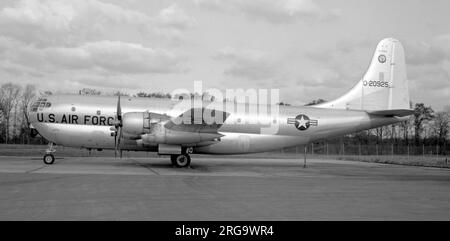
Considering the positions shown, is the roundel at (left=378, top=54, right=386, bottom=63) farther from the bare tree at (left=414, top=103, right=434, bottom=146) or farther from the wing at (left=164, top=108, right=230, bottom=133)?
the bare tree at (left=414, top=103, right=434, bottom=146)

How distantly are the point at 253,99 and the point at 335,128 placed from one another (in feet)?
17.4

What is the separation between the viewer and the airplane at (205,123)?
876 inches

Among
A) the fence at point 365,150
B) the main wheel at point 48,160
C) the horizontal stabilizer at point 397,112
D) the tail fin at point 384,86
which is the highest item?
the tail fin at point 384,86

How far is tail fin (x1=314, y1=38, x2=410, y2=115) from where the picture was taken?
27141mm

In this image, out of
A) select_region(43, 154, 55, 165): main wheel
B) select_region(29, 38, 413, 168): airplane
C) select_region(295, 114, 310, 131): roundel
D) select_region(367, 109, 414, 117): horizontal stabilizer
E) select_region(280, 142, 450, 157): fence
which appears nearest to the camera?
select_region(29, 38, 413, 168): airplane

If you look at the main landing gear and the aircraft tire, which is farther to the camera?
the aircraft tire

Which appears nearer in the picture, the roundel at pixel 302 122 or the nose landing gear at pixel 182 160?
the nose landing gear at pixel 182 160

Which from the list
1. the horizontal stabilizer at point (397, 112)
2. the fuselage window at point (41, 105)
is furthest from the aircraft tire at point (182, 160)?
the horizontal stabilizer at point (397, 112)

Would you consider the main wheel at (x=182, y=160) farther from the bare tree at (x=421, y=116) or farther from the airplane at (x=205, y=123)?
the bare tree at (x=421, y=116)

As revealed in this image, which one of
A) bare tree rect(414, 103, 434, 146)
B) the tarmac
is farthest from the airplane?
bare tree rect(414, 103, 434, 146)

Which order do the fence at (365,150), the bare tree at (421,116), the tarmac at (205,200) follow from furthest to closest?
the bare tree at (421,116) → the fence at (365,150) → the tarmac at (205,200)

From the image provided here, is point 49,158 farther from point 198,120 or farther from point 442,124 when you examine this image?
point 442,124

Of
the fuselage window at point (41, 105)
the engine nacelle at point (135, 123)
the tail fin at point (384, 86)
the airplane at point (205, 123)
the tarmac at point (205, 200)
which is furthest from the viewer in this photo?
the tail fin at point (384, 86)
